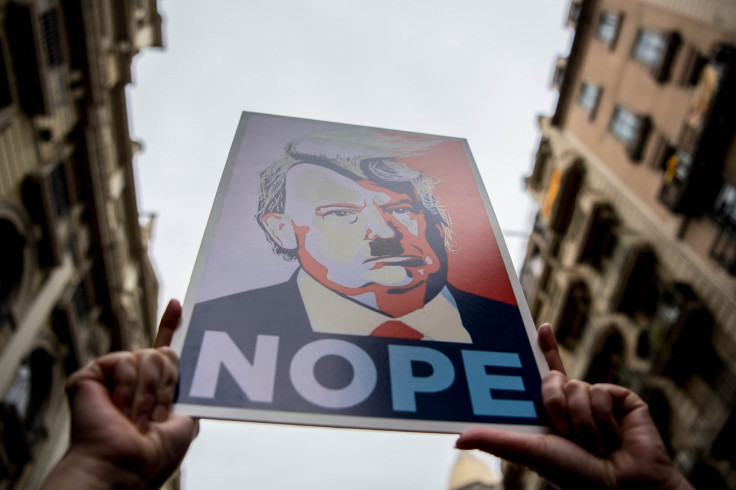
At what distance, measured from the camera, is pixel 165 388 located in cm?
296

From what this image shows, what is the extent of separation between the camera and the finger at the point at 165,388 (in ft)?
9.52

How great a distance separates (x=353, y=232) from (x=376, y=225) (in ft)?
0.76

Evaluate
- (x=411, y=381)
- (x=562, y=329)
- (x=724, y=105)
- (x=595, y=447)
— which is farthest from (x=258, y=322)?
(x=562, y=329)

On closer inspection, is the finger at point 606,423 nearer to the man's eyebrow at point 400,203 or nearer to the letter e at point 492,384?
the letter e at point 492,384

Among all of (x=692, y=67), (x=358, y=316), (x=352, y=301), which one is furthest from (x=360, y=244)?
(x=692, y=67)

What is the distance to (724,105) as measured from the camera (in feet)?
47.1

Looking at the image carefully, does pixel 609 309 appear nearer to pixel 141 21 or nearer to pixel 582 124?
pixel 582 124

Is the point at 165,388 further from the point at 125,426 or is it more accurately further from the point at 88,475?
the point at 88,475

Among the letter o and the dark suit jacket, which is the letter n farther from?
the letter o

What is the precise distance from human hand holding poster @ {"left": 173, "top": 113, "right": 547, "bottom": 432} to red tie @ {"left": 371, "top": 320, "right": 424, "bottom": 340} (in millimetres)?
10

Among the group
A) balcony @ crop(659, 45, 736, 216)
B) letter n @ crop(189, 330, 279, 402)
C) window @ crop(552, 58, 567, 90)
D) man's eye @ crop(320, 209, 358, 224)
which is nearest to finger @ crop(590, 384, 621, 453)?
letter n @ crop(189, 330, 279, 402)

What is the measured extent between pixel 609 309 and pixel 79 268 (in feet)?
64.2

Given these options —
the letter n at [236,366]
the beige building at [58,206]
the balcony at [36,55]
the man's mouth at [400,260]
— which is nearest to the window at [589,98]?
the beige building at [58,206]

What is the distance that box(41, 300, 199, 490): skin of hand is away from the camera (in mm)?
2680
